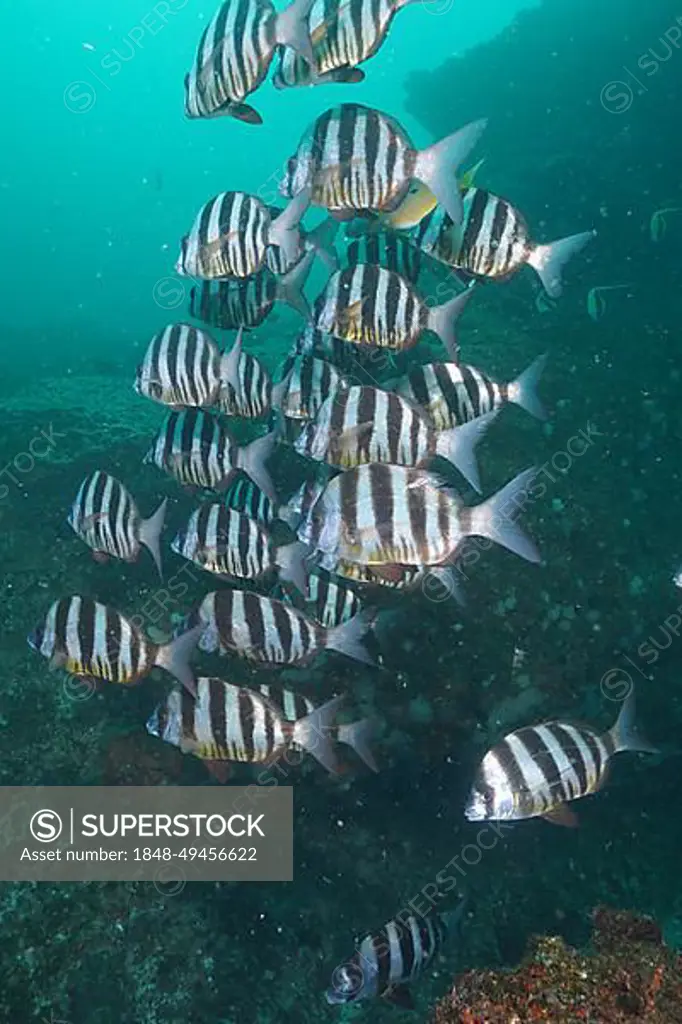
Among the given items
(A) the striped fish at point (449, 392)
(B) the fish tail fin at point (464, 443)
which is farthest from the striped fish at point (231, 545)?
(A) the striped fish at point (449, 392)

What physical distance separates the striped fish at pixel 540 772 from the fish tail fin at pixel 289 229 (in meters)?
3.39

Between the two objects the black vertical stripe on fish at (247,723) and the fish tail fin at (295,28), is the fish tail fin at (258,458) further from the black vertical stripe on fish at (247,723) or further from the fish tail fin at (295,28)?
the fish tail fin at (295,28)

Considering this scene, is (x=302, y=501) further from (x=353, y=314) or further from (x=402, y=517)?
(x=402, y=517)

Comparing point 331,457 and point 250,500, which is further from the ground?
point 250,500

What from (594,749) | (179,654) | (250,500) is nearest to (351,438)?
(179,654)

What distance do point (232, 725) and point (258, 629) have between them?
0.60 metres

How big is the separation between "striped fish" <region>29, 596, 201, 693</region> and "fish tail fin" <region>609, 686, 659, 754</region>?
2442mm

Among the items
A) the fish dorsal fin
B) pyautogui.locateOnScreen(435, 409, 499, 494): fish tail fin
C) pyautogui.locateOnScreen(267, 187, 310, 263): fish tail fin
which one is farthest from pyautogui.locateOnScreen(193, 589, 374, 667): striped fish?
pyautogui.locateOnScreen(267, 187, 310, 263): fish tail fin

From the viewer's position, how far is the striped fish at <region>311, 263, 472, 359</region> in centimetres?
466

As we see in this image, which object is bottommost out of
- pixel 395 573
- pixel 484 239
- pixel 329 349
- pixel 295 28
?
pixel 395 573

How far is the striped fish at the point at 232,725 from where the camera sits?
421cm

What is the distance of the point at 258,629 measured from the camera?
178 inches

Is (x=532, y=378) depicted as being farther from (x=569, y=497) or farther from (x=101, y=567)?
(x=101, y=567)

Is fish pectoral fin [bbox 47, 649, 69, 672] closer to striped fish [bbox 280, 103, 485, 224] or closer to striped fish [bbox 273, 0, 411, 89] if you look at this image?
striped fish [bbox 280, 103, 485, 224]
